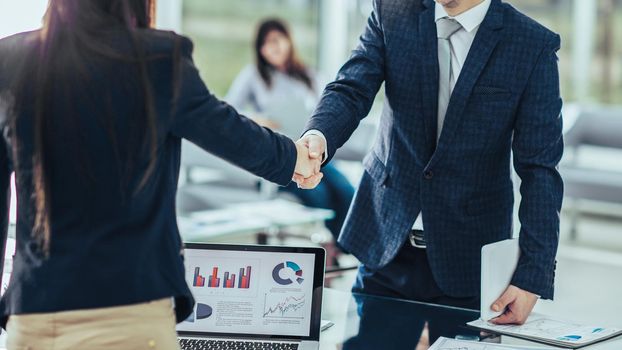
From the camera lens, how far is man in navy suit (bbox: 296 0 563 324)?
2.10m

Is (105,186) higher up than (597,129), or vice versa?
(105,186)

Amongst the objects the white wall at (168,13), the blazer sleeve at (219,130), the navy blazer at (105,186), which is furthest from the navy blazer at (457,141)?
the white wall at (168,13)

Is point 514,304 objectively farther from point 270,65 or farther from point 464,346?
point 270,65

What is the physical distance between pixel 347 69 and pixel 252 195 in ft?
12.2

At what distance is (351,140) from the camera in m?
6.74

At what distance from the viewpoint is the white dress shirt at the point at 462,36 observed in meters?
2.20

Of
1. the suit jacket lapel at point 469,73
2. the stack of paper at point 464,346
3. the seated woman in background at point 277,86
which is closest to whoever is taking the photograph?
the stack of paper at point 464,346

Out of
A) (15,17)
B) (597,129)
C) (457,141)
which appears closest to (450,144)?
(457,141)

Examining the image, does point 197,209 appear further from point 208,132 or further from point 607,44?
point 208,132

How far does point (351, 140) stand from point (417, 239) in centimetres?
450

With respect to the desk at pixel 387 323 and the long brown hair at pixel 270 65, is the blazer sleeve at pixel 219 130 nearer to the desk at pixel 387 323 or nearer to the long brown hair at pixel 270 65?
the desk at pixel 387 323

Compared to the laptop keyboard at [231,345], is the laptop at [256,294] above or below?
above

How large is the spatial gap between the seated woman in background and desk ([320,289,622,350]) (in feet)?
12.1

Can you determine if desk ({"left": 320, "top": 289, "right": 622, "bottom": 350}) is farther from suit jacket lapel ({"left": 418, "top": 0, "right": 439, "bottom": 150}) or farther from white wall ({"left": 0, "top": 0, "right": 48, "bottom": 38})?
white wall ({"left": 0, "top": 0, "right": 48, "bottom": 38})
